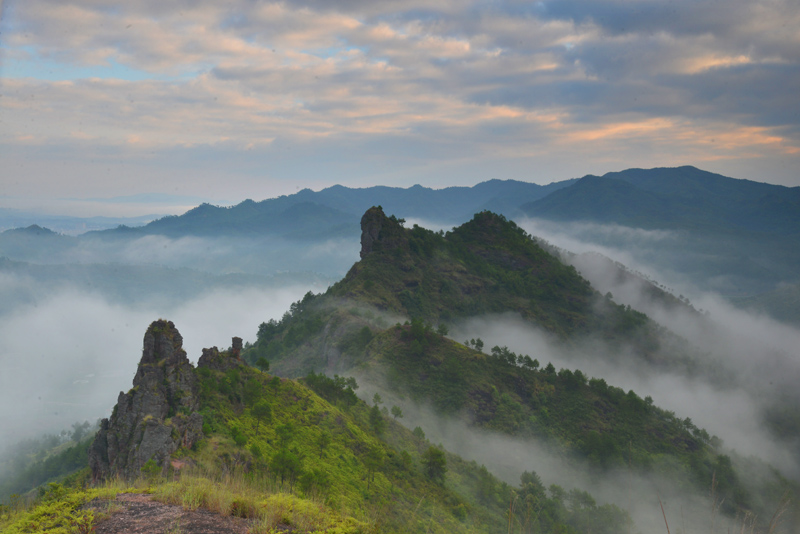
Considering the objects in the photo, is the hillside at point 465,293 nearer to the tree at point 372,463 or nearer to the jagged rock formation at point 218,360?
the jagged rock formation at point 218,360

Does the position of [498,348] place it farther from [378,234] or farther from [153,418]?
[153,418]

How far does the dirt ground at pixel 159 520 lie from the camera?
8.98 metres

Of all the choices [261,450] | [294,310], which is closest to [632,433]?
[261,450]

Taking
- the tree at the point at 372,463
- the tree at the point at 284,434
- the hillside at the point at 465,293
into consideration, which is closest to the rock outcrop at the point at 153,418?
the tree at the point at 284,434

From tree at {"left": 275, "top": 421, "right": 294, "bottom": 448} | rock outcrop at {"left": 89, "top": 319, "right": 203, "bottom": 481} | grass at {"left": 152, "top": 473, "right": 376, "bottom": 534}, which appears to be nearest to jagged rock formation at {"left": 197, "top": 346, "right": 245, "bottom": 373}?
rock outcrop at {"left": 89, "top": 319, "right": 203, "bottom": 481}

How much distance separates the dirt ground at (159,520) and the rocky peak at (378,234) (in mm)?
101190

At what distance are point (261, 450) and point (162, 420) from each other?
20.7ft

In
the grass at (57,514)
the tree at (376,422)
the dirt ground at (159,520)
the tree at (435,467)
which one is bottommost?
the tree at (435,467)

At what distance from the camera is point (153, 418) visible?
25.9m

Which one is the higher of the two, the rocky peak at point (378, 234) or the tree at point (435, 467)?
the rocky peak at point (378, 234)

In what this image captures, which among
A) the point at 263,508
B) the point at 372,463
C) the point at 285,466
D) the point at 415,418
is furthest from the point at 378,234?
the point at 263,508

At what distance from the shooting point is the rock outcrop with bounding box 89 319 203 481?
957 inches

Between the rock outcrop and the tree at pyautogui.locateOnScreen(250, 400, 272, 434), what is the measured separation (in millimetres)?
4455

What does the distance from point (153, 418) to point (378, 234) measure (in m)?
88.4
